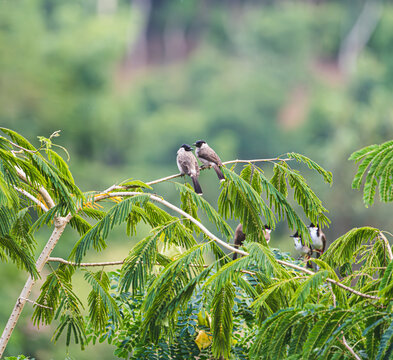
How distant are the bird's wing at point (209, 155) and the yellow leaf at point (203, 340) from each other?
1.16 metres

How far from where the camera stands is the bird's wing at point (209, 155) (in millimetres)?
4759

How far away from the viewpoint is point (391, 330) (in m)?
2.21

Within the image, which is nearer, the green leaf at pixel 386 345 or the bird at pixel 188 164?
the green leaf at pixel 386 345

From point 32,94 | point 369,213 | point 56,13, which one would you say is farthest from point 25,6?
point 369,213

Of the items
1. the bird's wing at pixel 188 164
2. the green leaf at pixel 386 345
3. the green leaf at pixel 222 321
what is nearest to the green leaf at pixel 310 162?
the green leaf at pixel 222 321

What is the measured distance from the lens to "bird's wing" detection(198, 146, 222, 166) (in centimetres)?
476

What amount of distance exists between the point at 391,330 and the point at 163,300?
960mm

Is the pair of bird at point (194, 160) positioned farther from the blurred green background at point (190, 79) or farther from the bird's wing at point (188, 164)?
the blurred green background at point (190, 79)

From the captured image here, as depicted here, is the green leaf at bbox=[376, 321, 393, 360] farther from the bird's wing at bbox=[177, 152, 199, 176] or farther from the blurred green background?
the blurred green background

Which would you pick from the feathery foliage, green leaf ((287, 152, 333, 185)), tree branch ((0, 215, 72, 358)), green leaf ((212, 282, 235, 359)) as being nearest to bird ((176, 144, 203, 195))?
green leaf ((287, 152, 333, 185))

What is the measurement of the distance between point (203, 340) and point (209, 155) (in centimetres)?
142

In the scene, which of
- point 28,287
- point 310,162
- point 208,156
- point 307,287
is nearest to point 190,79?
point 208,156

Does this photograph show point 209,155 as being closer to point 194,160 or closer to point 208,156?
point 208,156

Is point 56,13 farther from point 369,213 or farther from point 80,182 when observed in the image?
point 369,213
